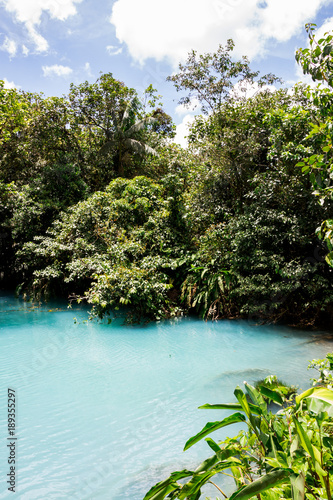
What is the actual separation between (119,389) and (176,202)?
302 inches

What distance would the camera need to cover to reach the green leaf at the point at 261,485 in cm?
107

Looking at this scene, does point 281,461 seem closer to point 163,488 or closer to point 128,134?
point 163,488

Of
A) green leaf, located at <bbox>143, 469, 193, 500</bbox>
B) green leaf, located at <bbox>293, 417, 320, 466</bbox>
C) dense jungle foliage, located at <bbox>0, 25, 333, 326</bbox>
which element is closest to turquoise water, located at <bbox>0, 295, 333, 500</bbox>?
dense jungle foliage, located at <bbox>0, 25, 333, 326</bbox>

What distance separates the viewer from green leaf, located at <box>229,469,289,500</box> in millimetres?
1073

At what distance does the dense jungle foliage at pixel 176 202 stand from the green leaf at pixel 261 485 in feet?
11.5

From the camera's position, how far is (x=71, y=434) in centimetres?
380

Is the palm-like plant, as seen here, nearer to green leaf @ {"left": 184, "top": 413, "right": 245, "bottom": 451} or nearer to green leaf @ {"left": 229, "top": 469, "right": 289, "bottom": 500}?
green leaf @ {"left": 184, "top": 413, "right": 245, "bottom": 451}

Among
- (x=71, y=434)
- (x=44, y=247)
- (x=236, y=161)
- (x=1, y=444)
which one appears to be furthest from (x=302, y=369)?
(x=44, y=247)

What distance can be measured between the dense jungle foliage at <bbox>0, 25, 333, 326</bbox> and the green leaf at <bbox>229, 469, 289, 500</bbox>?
138 inches

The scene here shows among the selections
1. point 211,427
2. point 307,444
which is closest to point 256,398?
point 211,427

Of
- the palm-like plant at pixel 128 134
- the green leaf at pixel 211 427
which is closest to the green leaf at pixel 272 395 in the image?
the green leaf at pixel 211 427

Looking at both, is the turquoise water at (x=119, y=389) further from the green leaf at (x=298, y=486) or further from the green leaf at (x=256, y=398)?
the green leaf at (x=298, y=486)

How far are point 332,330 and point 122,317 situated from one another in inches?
238

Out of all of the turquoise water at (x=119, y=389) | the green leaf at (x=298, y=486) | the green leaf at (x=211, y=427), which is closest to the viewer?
the green leaf at (x=298, y=486)
